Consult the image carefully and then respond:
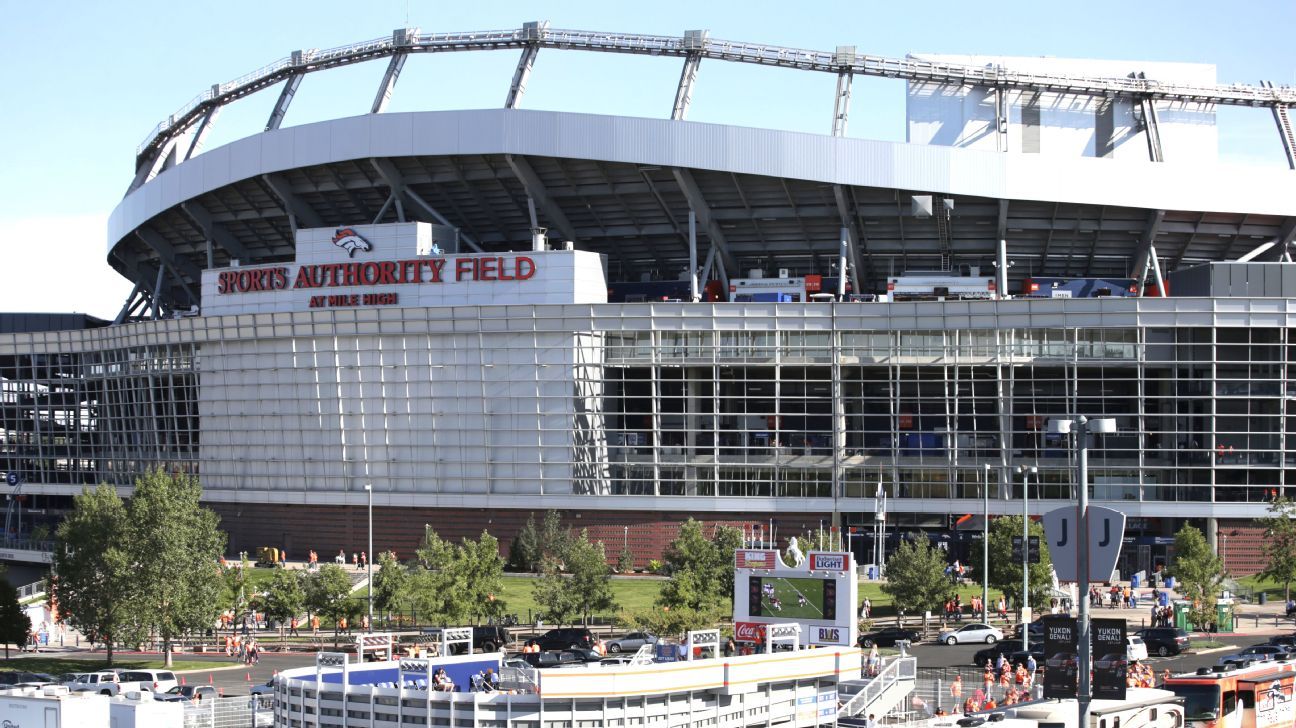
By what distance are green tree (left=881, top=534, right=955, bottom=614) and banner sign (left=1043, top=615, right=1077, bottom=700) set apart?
134 ft

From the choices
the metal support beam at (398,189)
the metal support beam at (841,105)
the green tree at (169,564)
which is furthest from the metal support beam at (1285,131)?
the green tree at (169,564)

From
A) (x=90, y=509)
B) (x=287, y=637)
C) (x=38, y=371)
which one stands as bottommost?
(x=287, y=637)

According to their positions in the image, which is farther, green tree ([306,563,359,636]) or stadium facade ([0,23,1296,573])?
stadium facade ([0,23,1296,573])

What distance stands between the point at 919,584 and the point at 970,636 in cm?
390

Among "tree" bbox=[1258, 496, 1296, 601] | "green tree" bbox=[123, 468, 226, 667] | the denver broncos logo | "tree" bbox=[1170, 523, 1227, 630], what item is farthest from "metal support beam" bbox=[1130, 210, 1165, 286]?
"green tree" bbox=[123, 468, 226, 667]

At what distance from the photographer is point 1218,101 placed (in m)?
109

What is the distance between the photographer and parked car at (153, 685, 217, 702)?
2109 inches

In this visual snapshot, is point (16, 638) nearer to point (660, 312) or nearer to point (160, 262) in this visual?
point (660, 312)

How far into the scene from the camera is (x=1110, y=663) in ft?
104

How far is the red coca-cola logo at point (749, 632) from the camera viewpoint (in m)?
51.4

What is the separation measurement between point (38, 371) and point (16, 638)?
57384 millimetres

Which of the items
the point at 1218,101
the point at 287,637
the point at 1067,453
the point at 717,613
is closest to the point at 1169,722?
the point at 717,613

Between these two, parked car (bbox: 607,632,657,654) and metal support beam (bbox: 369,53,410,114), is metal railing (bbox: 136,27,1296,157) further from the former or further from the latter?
parked car (bbox: 607,632,657,654)

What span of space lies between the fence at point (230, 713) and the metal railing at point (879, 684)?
Result: 53.4 ft
